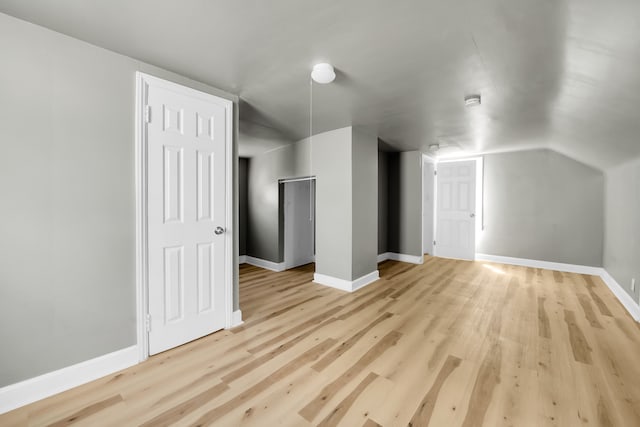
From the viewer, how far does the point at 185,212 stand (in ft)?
7.50

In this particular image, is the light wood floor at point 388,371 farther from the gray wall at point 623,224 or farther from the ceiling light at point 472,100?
the ceiling light at point 472,100

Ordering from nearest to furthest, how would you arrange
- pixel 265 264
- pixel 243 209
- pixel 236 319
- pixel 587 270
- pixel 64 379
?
1. pixel 64 379
2. pixel 236 319
3. pixel 587 270
4. pixel 265 264
5. pixel 243 209

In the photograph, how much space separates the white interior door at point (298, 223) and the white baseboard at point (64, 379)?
3.16 meters

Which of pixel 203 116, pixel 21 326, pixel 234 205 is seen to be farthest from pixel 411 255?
pixel 21 326

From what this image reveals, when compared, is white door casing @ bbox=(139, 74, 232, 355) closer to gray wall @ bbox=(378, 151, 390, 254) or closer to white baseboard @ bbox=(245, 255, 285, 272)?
white baseboard @ bbox=(245, 255, 285, 272)

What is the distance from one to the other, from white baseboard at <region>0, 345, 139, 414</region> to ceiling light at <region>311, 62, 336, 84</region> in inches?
102

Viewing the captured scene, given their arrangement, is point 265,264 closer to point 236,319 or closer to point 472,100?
point 236,319

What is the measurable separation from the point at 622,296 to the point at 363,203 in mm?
3520

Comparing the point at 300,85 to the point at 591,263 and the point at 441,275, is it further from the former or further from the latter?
the point at 591,263

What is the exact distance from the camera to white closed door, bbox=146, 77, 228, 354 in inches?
83.3

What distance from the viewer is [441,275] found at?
454 centimetres

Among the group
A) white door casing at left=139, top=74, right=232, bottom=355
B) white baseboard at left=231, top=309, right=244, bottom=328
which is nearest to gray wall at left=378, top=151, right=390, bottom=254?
white baseboard at left=231, top=309, right=244, bottom=328

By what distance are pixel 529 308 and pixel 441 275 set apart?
4.84ft

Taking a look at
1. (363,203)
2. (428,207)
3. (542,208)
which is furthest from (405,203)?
(542,208)
